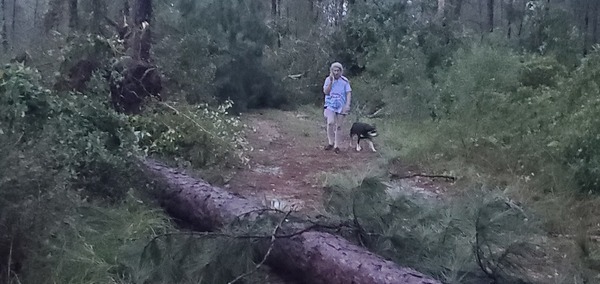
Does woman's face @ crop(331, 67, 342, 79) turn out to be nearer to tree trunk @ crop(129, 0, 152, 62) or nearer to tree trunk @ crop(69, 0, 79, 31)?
tree trunk @ crop(129, 0, 152, 62)

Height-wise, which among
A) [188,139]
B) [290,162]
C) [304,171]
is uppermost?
[188,139]

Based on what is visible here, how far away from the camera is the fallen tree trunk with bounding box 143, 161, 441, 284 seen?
5.11 meters

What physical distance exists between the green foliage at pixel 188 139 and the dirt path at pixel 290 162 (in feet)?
1.26

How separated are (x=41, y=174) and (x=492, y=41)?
1313 centimetres

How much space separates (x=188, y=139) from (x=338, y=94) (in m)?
3.06

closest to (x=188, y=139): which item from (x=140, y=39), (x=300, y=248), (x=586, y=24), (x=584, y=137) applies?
(x=140, y=39)

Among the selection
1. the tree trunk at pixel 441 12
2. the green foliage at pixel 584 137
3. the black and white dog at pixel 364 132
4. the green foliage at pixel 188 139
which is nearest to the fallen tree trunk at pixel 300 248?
the green foliage at pixel 188 139

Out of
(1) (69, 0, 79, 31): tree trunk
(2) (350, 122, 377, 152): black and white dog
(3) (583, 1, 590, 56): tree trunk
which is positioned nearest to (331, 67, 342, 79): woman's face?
(2) (350, 122, 377, 152): black and white dog

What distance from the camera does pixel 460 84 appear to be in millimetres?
12352

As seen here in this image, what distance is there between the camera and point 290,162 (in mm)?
11711

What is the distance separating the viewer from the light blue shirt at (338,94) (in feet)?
40.3

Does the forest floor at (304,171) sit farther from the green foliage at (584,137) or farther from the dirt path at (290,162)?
the green foliage at (584,137)

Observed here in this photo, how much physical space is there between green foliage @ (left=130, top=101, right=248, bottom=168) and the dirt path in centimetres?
38

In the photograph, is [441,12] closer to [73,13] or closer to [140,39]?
[73,13]
